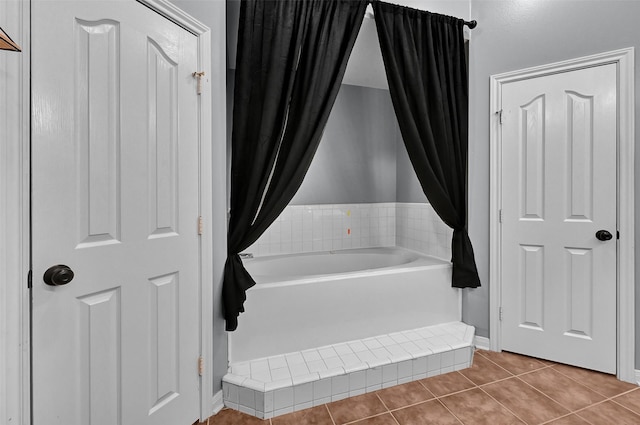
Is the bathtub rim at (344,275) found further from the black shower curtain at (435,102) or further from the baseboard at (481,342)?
the baseboard at (481,342)

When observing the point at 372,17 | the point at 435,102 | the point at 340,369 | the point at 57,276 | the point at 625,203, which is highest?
the point at 372,17

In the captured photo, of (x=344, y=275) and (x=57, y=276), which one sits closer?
(x=57, y=276)

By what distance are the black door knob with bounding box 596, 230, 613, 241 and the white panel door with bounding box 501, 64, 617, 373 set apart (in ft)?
0.08

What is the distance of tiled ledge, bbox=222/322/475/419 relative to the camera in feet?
5.89

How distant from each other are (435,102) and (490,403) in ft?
6.59

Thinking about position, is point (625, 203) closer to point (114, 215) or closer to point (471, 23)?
point (471, 23)

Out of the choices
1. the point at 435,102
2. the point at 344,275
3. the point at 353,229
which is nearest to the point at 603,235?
the point at 435,102

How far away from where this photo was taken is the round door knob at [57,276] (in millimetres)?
1093

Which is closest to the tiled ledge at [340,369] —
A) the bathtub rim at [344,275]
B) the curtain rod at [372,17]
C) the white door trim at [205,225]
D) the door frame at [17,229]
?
the white door trim at [205,225]

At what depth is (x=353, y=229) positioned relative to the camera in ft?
11.9

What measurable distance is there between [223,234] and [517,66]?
2421 mm

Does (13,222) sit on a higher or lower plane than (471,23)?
lower

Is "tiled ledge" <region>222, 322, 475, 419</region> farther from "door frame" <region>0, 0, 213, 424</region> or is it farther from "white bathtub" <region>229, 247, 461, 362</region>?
"door frame" <region>0, 0, 213, 424</region>

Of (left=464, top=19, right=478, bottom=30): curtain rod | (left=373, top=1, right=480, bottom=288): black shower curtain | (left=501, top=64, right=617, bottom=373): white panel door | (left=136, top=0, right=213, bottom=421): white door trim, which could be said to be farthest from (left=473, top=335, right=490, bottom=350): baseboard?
(left=464, top=19, right=478, bottom=30): curtain rod
